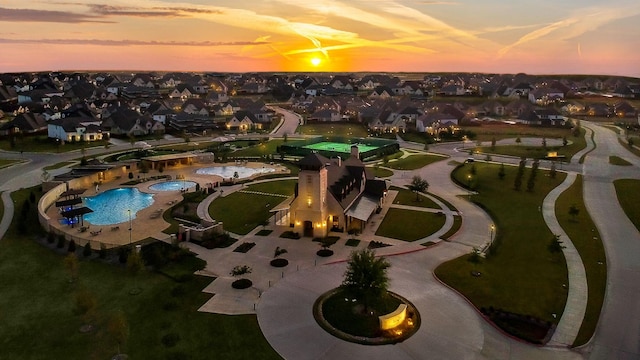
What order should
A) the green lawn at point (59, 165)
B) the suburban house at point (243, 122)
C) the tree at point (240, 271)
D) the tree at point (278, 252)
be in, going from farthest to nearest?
1. the suburban house at point (243, 122)
2. the green lawn at point (59, 165)
3. the tree at point (278, 252)
4. the tree at point (240, 271)

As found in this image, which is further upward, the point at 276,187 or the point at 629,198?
the point at 629,198

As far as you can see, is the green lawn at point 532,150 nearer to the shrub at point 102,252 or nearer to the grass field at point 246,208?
the grass field at point 246,208

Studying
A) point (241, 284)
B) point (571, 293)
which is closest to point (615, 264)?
point (571, 293)

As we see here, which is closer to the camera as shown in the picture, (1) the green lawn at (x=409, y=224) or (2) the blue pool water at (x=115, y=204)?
(1) the green lawn at (x=409, y=224)

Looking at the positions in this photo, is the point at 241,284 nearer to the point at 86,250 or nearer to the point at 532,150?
the point at 86,250

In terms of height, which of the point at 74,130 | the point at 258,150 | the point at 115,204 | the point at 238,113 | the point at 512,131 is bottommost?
the point at 115,204

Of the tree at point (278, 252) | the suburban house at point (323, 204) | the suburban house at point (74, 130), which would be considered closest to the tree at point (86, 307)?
the tree at point (278, 252)

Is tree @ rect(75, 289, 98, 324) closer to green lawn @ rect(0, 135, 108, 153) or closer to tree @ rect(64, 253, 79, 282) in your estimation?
tree @ rect(64, 253, 79, 282)

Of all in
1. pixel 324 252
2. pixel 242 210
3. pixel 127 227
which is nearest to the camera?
pixel 324 252
